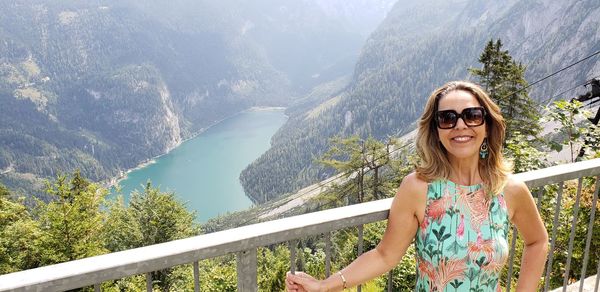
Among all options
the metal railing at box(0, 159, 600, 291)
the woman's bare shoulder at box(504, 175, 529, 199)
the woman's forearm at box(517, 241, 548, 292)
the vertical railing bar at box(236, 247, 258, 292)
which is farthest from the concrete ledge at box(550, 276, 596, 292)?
the vertical railing bar at box(236, 247, 258, 292)

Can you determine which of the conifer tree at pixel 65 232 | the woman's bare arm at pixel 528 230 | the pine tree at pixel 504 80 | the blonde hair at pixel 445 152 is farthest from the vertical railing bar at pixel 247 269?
the pine tree at pixel 504 80

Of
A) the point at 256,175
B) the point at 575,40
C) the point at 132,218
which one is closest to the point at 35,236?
the point at 132,218

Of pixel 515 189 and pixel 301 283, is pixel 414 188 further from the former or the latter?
pixel 301 283

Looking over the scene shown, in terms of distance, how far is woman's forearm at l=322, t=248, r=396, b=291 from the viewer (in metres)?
2.38

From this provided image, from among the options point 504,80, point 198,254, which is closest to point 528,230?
point 198,254

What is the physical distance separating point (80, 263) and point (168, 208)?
32783mm

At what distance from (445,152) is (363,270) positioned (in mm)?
829

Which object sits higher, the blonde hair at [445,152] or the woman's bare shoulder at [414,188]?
the blonde hair at [445,152]

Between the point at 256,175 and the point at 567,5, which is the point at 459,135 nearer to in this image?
the point at 256,175

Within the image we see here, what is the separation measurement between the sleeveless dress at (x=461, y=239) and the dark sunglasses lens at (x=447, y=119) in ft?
1.03

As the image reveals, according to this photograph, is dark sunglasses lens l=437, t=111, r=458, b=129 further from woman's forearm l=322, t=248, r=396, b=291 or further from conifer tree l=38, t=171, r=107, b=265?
conifer tree l=38, t=171, r=107, b=265

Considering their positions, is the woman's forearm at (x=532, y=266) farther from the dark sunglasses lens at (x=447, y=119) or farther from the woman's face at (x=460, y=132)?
the dark sunglasses lens at (x=447, y=119)

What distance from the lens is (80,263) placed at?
186 centimetres

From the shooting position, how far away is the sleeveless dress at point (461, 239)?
237cm
